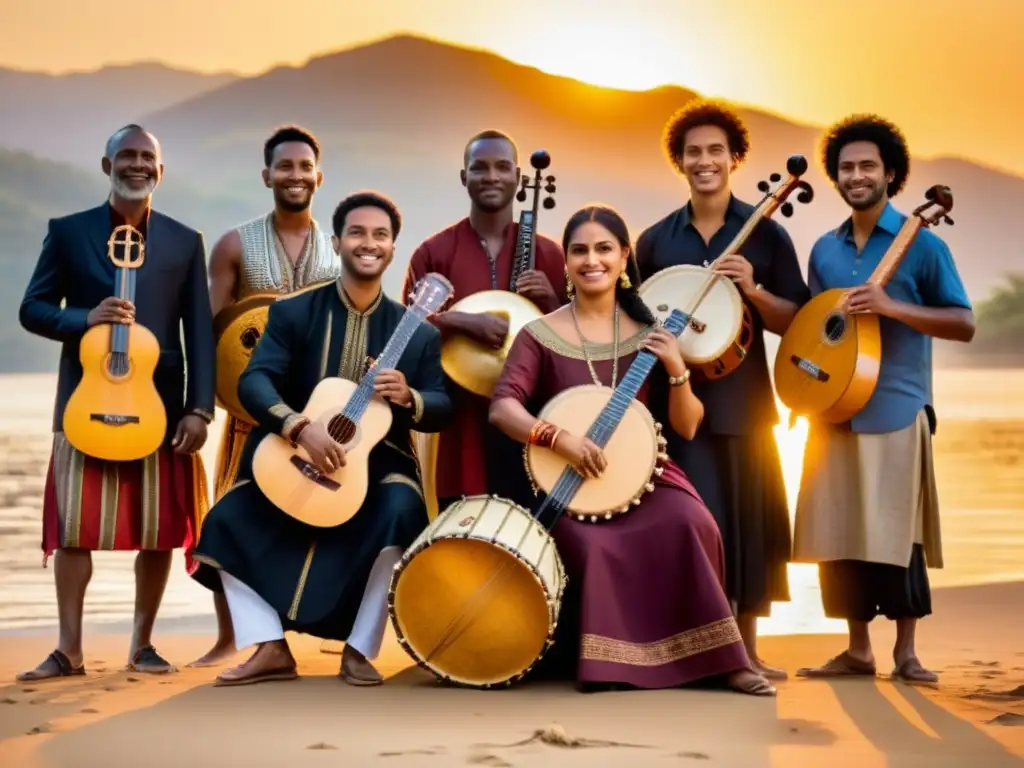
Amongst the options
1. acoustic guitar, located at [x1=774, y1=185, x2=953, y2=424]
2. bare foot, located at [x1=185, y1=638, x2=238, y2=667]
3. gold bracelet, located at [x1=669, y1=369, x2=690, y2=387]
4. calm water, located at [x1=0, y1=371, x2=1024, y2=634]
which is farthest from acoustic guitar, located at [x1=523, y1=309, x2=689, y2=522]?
bare foot, located at [x1=185, y1=638, x2=238, y2=667]

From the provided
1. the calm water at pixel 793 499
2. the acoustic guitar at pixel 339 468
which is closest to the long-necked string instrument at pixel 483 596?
the acoustic guitar at pixel 339 468

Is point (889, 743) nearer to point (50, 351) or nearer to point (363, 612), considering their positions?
point (363, 612)

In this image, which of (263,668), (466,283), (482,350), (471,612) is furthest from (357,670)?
(466,283)

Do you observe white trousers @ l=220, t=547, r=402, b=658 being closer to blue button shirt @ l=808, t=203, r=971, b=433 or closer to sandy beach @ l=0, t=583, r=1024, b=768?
sandy beach @ l=0, t=583, r=1024, b=768

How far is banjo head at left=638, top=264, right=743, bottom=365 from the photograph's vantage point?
5176 millimetres

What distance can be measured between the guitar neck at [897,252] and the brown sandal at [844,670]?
4.38 ft

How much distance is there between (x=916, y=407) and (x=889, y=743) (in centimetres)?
160

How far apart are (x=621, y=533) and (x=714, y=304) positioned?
937mm

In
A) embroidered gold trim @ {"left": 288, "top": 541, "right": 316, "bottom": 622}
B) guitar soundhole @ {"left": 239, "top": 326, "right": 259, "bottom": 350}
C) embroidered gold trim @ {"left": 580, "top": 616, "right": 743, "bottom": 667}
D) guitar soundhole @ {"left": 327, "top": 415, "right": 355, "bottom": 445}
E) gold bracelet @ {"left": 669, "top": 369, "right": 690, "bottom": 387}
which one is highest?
guitar soundhole @ {"left": 239, "top": 326, "right": 259, "bottom": 350}

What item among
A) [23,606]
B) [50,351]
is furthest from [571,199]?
[23,606]

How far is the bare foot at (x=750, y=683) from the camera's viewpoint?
464cm

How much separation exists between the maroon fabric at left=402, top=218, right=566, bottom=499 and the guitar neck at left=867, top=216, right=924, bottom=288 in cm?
121

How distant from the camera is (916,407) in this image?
5266mm

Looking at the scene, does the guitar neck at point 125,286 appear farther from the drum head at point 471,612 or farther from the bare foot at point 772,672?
the bare foot at point 772,672
